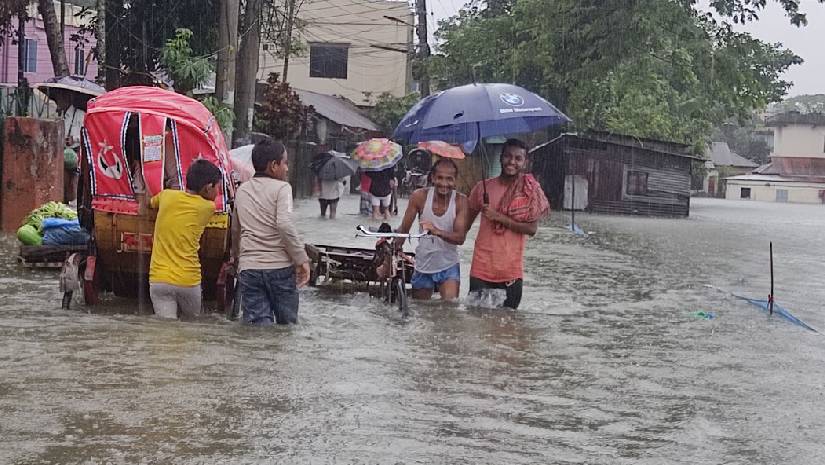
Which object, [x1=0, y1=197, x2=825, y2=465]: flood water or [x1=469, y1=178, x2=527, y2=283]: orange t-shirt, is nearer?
[x1=0, y1=197, x2=825, y2=465]: flood water

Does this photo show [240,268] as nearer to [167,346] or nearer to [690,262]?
[167,346]

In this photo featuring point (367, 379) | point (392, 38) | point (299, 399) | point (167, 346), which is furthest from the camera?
point (392, 38)

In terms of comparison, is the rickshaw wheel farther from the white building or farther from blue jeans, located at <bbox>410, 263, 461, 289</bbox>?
the white building

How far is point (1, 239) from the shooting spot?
13359 millimetres

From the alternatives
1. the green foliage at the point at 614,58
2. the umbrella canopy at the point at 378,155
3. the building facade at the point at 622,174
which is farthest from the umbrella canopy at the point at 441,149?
the building facade at the point at 622,174

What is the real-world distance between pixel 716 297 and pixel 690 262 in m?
5.27

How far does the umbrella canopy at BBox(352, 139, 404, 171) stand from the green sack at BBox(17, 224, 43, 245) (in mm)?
10607

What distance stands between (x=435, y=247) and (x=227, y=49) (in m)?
10.4

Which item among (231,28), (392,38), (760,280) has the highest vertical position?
(392,38)

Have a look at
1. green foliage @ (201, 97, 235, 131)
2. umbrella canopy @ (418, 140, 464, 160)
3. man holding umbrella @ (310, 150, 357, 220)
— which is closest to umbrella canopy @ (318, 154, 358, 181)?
man holding umbrella @ (310, 150, 357, 220)

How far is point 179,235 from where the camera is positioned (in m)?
8.16

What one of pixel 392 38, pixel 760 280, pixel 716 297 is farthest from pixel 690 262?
pixel 392 38

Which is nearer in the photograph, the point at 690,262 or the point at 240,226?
the point at 240,226

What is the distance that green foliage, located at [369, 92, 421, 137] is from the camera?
47469 millimetres
